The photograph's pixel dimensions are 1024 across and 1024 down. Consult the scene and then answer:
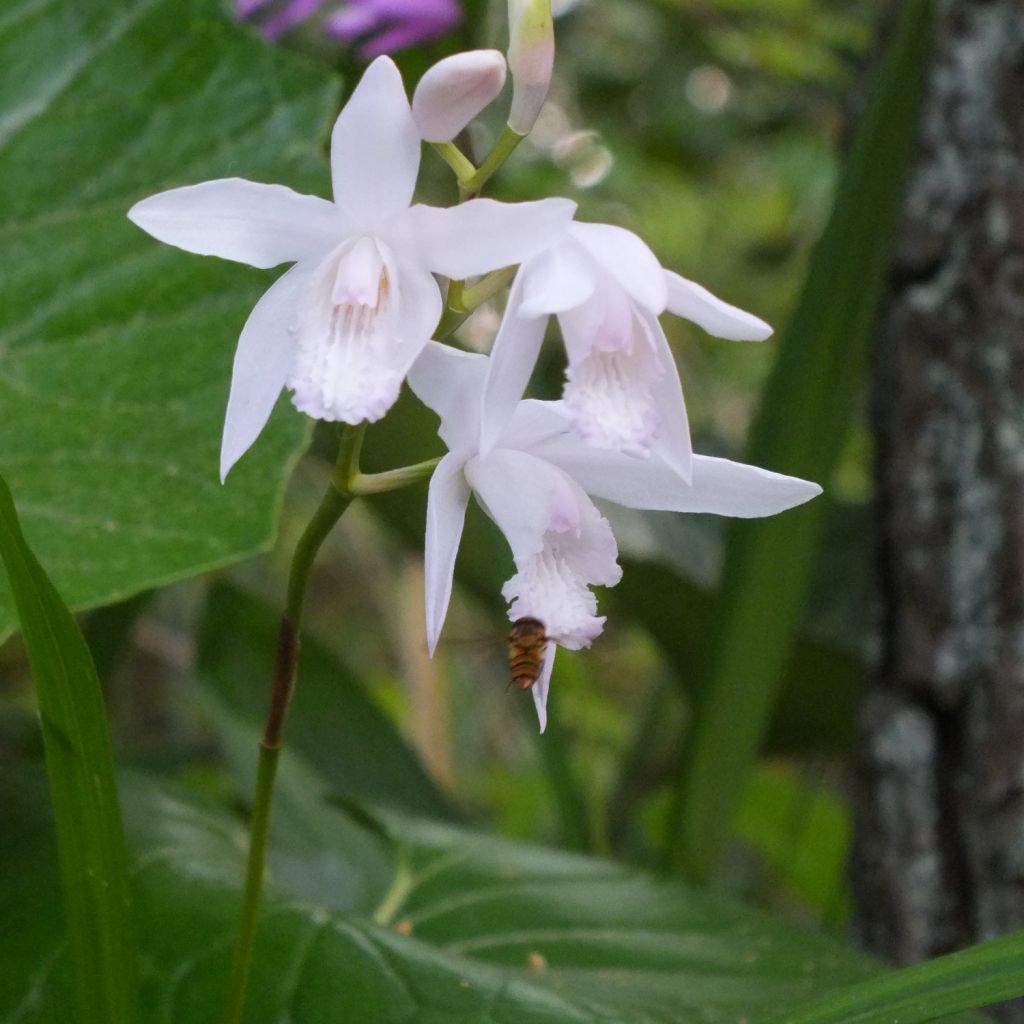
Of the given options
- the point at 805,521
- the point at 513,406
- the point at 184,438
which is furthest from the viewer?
the point at 805,521

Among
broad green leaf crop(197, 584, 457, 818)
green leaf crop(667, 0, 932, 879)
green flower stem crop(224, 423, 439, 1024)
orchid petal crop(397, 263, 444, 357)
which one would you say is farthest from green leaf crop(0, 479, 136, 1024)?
broad green leaf crop(197, 584, 457, 818)

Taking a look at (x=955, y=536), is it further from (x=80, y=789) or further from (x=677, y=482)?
(x=80, y=789)

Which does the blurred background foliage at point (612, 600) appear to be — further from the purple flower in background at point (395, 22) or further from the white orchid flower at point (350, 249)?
the white orchid flower at point (350, 249)

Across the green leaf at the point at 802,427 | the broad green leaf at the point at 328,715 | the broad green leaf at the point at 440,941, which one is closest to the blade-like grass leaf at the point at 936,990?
the broad green leaf at the point at 440,941

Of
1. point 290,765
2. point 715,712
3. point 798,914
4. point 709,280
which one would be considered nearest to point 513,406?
point 715,712

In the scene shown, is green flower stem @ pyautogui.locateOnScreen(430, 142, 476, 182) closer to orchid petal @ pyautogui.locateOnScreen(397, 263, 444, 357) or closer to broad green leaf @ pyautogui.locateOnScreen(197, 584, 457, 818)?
orchid petal @ pyautogui.locateOnScreen(397, 263, 444, 357)

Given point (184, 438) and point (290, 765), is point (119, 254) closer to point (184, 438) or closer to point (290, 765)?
point (184, 438)
